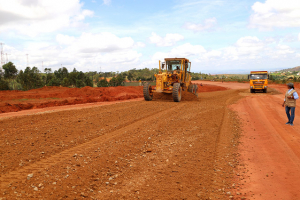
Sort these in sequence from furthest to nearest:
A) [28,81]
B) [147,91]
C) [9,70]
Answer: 1. [9,70]
2. [28,81]
3. [147,91]

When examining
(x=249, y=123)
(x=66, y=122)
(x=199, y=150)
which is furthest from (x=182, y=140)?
(x=66, y=122)

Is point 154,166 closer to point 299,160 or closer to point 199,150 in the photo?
point 199,150

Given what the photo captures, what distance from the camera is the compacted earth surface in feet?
14.8

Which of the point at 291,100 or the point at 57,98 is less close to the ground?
the point at 291,100

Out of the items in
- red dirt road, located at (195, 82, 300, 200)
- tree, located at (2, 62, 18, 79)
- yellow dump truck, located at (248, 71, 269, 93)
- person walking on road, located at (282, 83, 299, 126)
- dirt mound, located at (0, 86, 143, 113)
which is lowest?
red dirt road, located at (195, 82, 300, 200)

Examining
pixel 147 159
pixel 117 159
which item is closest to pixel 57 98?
pixel 117 159

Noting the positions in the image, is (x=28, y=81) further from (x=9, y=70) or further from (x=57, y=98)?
(x=57, y=98)

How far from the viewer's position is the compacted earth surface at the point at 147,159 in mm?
4496

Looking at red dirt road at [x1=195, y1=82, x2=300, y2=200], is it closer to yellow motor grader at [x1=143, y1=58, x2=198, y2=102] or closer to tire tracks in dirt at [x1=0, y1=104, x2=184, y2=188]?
tire tracks in dirt at [x1=0, y1=104, x2=184, y2=188]

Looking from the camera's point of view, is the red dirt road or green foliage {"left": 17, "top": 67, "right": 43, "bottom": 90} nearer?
the red dirt road

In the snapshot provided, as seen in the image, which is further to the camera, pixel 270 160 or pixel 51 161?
pixel 270 160

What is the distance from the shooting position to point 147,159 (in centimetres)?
604

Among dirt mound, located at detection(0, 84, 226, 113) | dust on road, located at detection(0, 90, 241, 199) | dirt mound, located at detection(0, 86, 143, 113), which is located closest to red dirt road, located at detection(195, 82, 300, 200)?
dust on road, located at detection(0, 90, 241, 199)

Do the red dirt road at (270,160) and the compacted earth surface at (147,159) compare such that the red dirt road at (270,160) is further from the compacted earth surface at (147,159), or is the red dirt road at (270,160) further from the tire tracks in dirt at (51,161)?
the tire tracks in dirt at (51,161)
